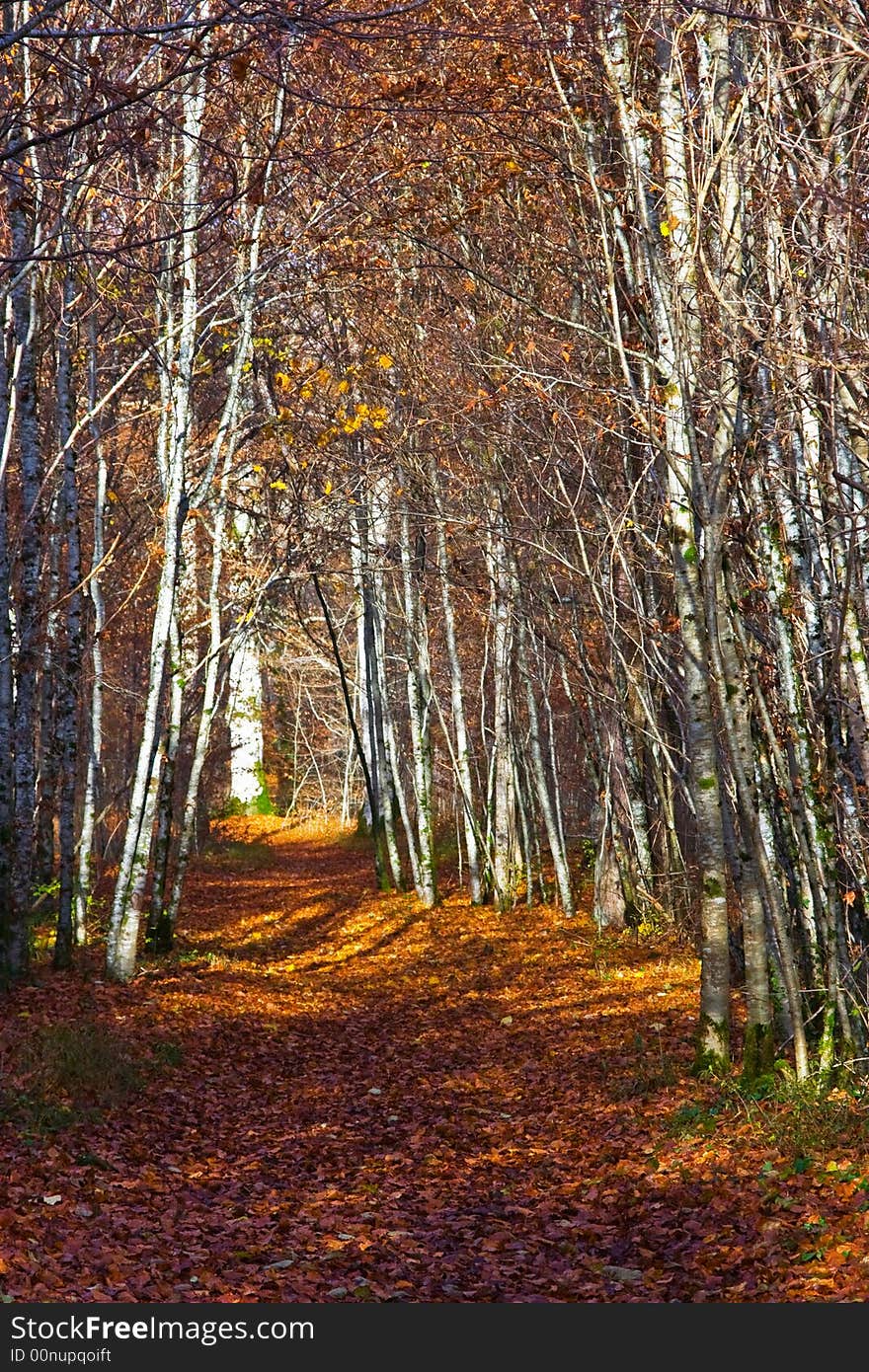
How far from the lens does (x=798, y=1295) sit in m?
4.98

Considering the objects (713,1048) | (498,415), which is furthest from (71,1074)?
(498,415)

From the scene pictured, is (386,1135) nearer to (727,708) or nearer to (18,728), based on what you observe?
(727,708)

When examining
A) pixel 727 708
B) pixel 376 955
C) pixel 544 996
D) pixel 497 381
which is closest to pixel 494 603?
pixel 497 381

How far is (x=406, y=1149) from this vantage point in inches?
305

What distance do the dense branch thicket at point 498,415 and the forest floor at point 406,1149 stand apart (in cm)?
88

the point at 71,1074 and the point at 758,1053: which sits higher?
the point at 71,1074

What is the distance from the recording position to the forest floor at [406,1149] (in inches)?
212

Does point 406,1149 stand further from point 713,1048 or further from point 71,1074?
point 71,1074

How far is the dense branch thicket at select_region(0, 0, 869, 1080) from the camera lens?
274 inches

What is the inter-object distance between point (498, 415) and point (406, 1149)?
8.95 metres

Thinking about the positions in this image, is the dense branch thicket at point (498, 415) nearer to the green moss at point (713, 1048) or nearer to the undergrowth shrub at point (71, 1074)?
the green moss at point (713, 1048)

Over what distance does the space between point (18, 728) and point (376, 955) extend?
6.45 meters

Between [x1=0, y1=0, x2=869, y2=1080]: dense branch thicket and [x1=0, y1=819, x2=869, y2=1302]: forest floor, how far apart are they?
2.88 ft

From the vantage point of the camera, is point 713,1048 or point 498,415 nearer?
point 713,1048
